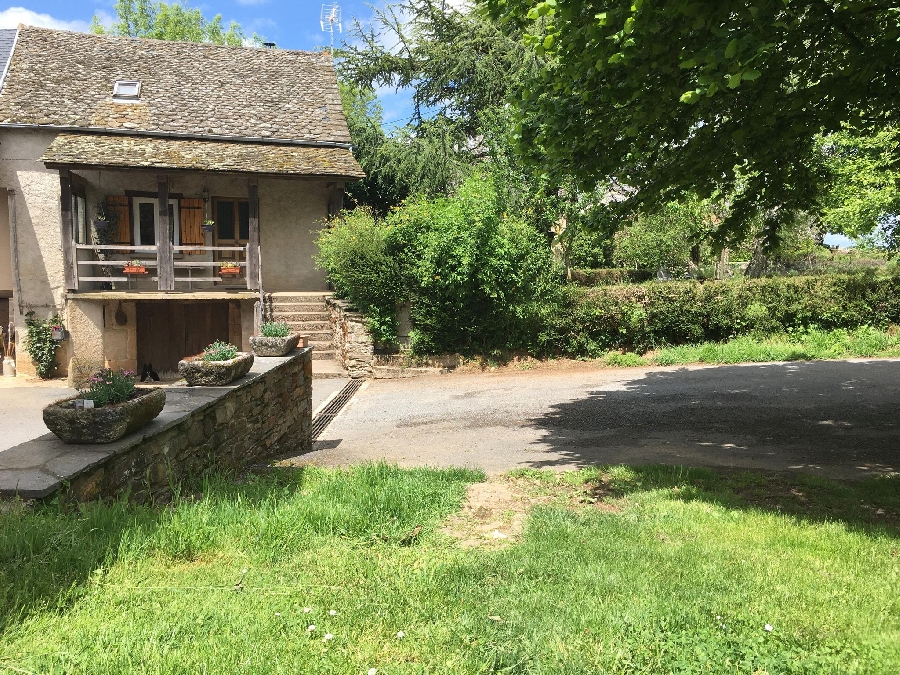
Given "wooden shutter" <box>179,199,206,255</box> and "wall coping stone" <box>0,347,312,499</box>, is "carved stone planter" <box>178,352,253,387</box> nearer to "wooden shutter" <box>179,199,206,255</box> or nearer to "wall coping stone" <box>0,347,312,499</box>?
"wall coping stone" <box>0,347,312,499</box>

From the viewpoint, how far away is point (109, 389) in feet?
14.4

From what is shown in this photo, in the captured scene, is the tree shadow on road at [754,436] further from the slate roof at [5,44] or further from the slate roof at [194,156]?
the slate roof at [5,44]

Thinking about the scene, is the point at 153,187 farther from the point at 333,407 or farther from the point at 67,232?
the point at 333,407

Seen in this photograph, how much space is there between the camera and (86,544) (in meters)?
3.10

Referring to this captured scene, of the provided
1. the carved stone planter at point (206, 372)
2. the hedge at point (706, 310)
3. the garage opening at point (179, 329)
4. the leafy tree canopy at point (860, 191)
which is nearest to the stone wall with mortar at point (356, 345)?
the garage opening at point (179, 329)

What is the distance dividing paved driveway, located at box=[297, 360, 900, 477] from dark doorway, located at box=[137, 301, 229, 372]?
5.91m

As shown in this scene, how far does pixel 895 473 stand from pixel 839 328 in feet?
33.9

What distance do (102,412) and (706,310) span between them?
44.8ft

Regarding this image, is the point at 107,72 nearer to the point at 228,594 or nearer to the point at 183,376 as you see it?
the point at 183,376

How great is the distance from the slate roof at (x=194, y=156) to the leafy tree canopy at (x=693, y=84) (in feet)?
34.4

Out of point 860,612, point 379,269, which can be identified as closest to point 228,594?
point 860,612

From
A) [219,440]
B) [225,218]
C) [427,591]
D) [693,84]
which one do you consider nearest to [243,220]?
[225,218]

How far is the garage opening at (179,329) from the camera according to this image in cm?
1667

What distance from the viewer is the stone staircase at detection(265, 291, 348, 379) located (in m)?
15.8
